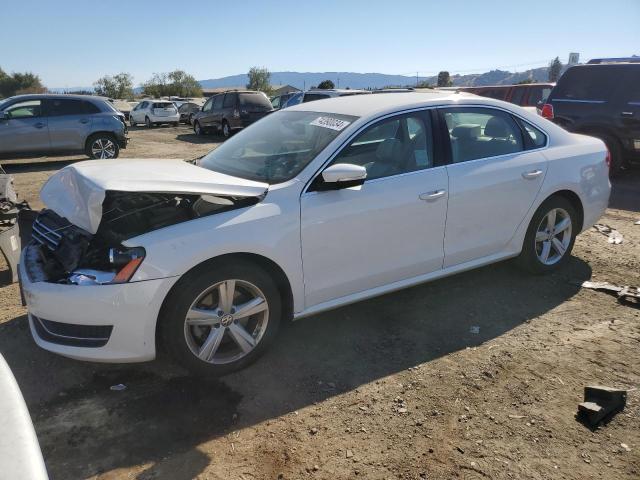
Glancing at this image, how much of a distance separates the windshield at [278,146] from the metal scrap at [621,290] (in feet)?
8.86

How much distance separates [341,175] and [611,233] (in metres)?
4.40

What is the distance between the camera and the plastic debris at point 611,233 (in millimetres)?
5681

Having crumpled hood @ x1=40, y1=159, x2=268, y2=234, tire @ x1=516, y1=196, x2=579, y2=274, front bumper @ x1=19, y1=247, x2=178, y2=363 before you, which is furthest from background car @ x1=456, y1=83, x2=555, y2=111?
front bumper @ x1=19, y1=247, x2=178, y2=363

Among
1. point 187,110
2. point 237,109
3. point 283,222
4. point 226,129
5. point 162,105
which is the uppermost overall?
point 162,105

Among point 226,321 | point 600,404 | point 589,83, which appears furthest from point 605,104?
point 226,321

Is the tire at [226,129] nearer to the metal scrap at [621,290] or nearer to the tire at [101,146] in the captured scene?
the tire at [101,146]

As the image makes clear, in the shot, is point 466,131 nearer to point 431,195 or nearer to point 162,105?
point 431,195

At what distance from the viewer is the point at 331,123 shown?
11.9 ft

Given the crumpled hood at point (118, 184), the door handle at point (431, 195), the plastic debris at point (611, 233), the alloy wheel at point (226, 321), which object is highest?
the crumpled hood at point (118, 184)

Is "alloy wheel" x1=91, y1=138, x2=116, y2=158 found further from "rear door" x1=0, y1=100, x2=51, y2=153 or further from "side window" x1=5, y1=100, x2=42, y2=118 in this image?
"side window" x1=5, y1=100, x2=42, y2=118

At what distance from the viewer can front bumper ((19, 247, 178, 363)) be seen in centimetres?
272

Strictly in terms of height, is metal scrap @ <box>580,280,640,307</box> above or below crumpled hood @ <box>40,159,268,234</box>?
below

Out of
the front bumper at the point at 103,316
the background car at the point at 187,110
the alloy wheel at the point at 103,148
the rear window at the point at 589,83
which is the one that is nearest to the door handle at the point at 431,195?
the front bumper at the point at 103,316

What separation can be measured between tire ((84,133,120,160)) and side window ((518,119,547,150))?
415 inches
